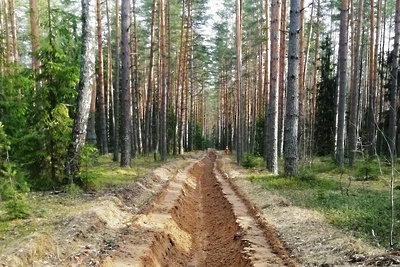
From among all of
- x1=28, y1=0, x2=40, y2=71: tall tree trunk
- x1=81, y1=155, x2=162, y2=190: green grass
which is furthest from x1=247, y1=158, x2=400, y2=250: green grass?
x1=28, y1=0, x2=40, y2=71: tall tree trunk

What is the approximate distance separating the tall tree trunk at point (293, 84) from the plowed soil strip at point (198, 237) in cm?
245

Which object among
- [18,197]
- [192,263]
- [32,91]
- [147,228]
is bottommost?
[192,263]

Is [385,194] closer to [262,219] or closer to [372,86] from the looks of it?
A: [262,219]

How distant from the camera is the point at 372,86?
2384 centimetres

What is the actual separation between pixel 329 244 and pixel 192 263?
9.33 ft

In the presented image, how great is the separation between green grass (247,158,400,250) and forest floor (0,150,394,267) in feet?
1.56

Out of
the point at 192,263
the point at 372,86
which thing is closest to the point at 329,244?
the point at 192,263

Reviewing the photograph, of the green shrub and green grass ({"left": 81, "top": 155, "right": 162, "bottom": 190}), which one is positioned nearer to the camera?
green grass ({"left": 81, "top": 155, "right": 162, "bottom": 190})

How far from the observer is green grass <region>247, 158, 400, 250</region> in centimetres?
768

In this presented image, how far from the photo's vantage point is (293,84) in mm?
13133

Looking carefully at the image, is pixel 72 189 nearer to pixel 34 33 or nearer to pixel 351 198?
pixel 351 198

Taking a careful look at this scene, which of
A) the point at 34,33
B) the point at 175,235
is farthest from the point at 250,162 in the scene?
the point at 175,235

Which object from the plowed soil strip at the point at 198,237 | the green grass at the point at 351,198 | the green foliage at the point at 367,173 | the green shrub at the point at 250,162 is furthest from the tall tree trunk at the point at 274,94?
the green shrub at the point at 250,162

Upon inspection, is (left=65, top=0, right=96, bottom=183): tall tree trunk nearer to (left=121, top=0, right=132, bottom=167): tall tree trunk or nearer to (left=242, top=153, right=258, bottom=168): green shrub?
(left=121, top=0, right=132, bottom=167): tall tree trunk
